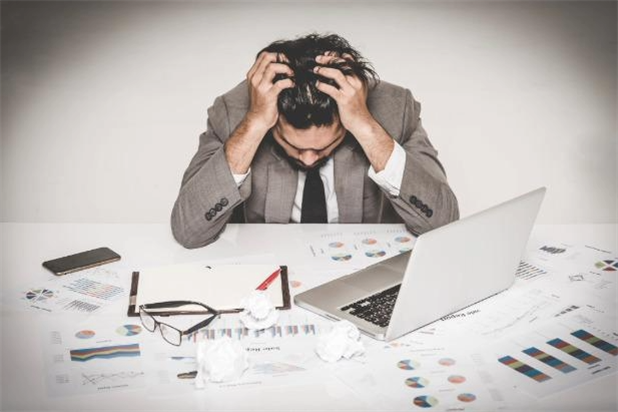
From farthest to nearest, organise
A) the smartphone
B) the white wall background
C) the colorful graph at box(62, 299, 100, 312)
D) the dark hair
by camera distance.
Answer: the white wall background → the dark hair → the smartphone → the colorful graph at box(62, 299, 100, 312)

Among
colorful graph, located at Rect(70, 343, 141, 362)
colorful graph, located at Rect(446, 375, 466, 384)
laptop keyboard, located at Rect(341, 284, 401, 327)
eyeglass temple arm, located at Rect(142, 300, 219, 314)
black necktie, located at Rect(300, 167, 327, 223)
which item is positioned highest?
black necktie, located at Rect(300, 167, 327, 223)

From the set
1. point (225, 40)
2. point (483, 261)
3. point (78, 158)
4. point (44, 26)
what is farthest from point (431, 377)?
point (44, 26)

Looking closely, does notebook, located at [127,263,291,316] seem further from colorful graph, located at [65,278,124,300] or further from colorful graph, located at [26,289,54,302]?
colorful graph, located at [26,289,54,302]

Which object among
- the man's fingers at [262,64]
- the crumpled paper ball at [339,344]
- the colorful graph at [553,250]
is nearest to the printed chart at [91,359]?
the crumpled paper ball at [339,344]

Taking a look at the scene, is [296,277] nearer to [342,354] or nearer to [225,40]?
[342,354]

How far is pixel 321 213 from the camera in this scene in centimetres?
242

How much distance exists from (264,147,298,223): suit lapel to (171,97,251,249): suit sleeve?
0.12 metres

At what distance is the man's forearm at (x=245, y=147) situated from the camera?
2.22 meters

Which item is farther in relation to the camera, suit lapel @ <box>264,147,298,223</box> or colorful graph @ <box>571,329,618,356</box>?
suit lapel @ <box>264,147,298,223</box>

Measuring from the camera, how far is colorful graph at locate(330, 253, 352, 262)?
81.3 inches

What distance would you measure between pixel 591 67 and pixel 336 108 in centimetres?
317

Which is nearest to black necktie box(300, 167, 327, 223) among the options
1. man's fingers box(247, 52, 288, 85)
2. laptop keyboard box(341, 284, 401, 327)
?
man's fingers box(247, 52, 288, 85)

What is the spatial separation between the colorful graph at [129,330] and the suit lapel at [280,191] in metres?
0.70

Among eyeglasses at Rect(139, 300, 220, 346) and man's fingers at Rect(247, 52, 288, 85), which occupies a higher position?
man's fingers at Rect(247, 52, 288, 85)
